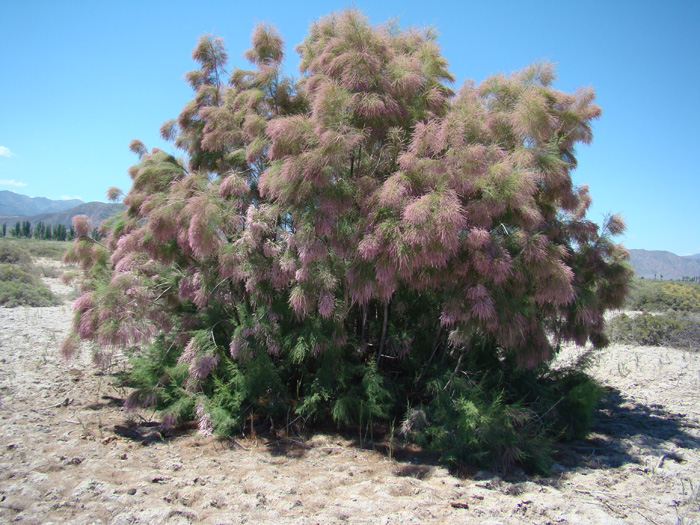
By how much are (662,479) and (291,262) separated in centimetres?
446

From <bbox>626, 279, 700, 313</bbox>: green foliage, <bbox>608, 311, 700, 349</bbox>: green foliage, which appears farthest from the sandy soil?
<bbox>626, 279, 700, 313</bbox>: green foliage

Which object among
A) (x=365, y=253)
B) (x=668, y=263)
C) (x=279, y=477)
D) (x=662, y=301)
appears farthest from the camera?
(x=668, y=263)

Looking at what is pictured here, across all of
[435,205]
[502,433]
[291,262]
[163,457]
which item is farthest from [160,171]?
[502,433]

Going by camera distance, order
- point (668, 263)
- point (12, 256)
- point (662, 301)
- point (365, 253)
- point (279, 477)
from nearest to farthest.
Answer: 1. point (365, 253)
2. point (279, 477)
3. point (662, 301)
4. point (12, 256)
5. point (668, 263)

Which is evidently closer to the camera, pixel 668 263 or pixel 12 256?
pixel 12 256

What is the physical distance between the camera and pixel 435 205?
144 inches

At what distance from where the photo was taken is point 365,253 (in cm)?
384

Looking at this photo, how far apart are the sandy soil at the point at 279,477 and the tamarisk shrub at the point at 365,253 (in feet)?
1.32

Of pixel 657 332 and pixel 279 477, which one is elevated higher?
pixel 657 332

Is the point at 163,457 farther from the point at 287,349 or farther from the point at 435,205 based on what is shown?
the point at 435,205

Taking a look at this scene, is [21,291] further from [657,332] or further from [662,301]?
[662,301]

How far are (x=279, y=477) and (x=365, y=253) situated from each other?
2.35m

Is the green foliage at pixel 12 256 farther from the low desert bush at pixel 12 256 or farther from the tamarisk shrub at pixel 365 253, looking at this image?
the tamarisk shrub at pixel 365 253

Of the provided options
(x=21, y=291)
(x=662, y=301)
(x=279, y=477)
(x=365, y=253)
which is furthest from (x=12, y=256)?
(x=662, y=301)
